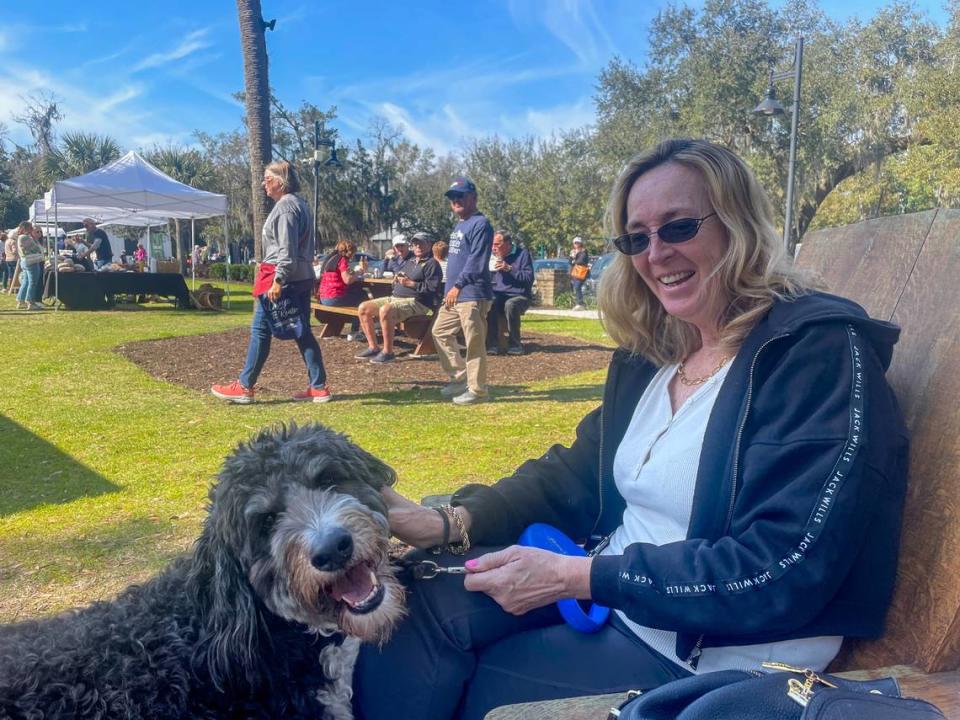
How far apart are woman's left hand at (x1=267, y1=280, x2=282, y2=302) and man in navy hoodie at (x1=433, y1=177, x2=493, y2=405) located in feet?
6.54

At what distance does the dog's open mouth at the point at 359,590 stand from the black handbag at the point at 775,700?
2.45ft

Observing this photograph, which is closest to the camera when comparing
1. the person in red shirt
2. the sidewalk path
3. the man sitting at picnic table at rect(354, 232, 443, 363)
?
the man sitting at picnic table at rect(354, 232, 443, 363)

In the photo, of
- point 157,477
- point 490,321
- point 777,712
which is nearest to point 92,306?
point 490,321

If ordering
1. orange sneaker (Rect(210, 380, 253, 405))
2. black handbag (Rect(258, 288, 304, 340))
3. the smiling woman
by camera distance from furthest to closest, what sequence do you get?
orange sneaker (Rect(210, 380, 253, 405))
black handbag (Rect(258, 288, 304, 340))
the smiling woman

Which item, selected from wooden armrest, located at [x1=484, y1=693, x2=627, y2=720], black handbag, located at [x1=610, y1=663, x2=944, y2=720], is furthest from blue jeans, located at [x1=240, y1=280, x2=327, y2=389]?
black handbag, located at [x1=610, y1=663, x2=944, y2=720]

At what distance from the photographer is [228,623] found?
6.03ft

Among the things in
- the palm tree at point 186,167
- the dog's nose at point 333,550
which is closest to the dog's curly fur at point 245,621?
the dog's nose at point 333,550

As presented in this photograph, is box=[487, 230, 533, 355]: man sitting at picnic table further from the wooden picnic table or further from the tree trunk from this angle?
the tree trunk

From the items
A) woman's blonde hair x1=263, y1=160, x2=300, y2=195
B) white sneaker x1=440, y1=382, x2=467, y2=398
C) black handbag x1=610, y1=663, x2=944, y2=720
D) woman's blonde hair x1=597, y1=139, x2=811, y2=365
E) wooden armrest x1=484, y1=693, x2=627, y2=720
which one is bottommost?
white sneaker x1=440, y1=382, x2=467, y2=398

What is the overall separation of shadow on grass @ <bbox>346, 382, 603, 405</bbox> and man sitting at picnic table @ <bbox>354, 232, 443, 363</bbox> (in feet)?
5.55

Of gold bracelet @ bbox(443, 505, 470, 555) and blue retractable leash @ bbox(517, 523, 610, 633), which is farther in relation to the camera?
gold bracelet @ bbox(443, 505, 470, 555)

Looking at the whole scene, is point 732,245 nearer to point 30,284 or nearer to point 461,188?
point 461,188

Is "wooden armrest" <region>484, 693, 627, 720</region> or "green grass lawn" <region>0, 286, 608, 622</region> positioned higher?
"wooden armrest" <region>484, 693, 627, 720</region>

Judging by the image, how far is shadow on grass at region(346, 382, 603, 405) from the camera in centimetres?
841
